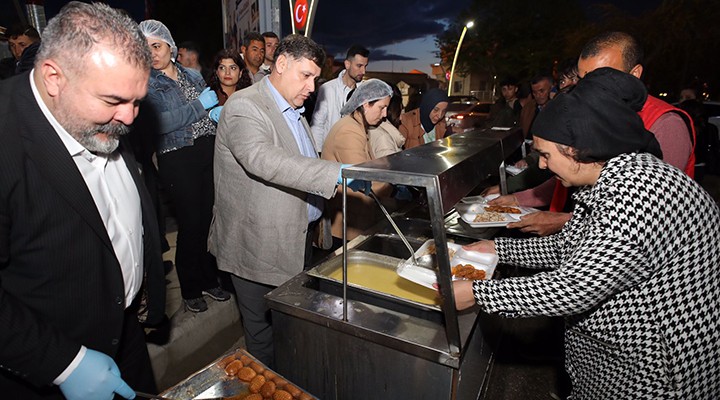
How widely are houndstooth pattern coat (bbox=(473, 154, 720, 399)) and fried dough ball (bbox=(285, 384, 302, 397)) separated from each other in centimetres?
81

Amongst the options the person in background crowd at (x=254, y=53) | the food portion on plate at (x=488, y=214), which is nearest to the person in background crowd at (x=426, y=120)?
the person in background crowd at (x=254, y=53)

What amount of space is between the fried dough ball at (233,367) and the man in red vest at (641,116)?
6.00 ft

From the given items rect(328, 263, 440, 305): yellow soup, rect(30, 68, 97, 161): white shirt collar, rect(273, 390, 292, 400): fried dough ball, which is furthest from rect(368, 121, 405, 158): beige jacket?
rect(30, 68, 97, 161): white shirt collar

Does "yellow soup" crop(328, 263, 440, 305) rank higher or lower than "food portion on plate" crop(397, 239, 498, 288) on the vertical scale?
lower

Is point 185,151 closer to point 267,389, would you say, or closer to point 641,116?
point 267,389

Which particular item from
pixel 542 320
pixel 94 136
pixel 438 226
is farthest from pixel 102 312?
pixel 542 320

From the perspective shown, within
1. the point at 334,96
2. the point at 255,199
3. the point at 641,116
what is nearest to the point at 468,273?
the point at 255,199

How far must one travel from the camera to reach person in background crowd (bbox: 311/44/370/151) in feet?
15.4

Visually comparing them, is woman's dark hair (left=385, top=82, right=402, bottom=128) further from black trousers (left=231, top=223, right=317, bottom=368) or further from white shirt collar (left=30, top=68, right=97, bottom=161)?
white shirt collar (left=30, top=68, right=97, bottom=161)

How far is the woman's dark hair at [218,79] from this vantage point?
3.79 metres

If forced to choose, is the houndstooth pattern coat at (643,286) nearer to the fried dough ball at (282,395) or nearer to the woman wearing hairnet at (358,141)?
the fried dough ball at (282,395)

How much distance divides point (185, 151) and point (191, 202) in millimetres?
386

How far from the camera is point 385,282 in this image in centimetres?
203

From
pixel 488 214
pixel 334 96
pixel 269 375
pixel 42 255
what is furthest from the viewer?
pixel 334 96
